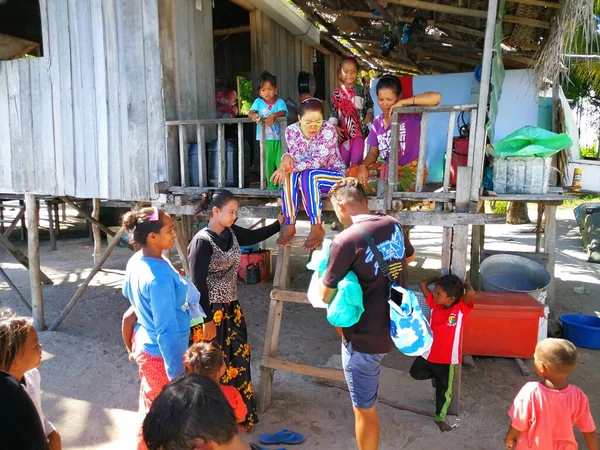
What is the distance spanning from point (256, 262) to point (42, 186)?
3839mm

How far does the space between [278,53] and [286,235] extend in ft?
14.9

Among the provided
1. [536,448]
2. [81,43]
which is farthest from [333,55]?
[536,448]

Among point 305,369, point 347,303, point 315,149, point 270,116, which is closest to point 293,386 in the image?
point 305,369

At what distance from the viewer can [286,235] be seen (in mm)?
3912

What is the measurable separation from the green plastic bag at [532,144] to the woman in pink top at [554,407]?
6.13 ft

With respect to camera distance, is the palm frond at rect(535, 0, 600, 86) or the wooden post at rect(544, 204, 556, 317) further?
the wooden post at rect(544, 204, 556, 317)

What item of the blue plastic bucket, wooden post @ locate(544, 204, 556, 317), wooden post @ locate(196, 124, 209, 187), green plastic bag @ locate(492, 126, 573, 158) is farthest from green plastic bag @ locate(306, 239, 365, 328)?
the blue plastic bucket

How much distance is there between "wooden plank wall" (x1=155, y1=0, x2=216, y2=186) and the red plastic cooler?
3.54 metres

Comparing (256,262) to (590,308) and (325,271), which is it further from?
(325,271)

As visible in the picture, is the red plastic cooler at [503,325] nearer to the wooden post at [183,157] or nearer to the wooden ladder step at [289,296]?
the wooden ladder step at [289,296]

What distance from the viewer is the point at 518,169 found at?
407 centimetres

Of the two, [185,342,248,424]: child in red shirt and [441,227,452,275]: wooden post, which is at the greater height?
[441,227,452,275]: wooden post

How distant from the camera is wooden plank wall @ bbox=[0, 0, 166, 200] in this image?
5016 mm

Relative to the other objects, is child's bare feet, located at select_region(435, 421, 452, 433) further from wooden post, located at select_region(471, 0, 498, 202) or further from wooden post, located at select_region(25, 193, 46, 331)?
wooden post, located at select_region(25, 193, 46, 331)
